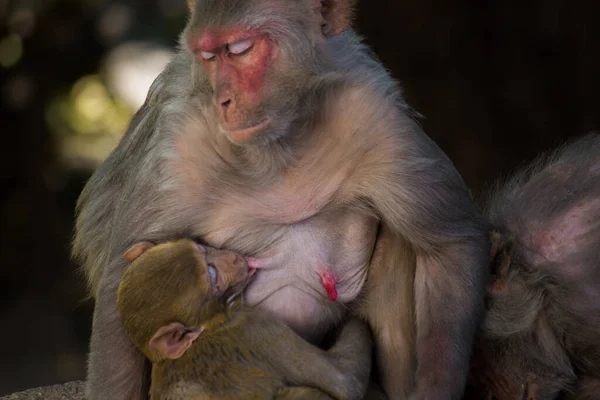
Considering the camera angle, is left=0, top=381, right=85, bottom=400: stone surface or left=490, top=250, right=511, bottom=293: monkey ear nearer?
left=490, top=250, right=511, bottom=293: monkey ear

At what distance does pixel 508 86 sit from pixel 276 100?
488 centimetres

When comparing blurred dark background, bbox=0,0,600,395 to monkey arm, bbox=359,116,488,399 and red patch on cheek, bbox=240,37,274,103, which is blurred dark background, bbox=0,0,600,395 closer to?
monkey arm, bbox=359,116,488,399

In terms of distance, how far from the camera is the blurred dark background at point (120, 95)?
8.84 m

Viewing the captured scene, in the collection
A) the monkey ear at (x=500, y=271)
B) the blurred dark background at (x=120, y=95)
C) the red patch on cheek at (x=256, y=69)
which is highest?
the red patch on cheek at (x=256, y=69)

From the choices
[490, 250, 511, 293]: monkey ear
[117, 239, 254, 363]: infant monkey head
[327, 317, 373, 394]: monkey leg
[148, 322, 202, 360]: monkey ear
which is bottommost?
[327, 317, 373, 394]: monkey leg

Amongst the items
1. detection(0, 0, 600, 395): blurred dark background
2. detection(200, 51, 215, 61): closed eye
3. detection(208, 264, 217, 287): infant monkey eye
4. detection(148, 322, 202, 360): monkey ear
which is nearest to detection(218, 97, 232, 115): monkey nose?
detection(200, 51, 215, 61): closed eye

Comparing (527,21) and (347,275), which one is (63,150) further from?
(347,275)

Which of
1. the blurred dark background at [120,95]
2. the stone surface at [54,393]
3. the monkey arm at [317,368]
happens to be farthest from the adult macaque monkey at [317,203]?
the blurred dark background at [120,95]

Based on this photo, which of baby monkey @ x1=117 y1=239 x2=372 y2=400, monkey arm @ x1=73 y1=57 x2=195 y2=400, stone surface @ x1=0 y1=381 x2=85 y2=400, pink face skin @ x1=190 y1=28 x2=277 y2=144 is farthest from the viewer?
stone surface @ x1=0 y1=381 x2=85 y2=400

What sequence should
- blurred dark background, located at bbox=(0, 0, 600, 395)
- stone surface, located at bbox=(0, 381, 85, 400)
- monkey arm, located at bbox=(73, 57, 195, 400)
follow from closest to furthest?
monkey arm, located at bbox=(73, 57, 195, 400)
stone surface, located at bbox=(0, 381, 85, 400)
blurred dark background, located at bbox=(0, 0, 600, 395)

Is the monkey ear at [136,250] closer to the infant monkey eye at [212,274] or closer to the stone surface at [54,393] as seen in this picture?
the infant monkey eye at [212,274]

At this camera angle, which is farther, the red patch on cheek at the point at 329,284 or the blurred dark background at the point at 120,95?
the blurred dark background at the point at 120,95

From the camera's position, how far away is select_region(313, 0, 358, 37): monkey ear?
454cm

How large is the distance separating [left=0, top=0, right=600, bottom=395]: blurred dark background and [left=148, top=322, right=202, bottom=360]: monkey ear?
4716 mm
